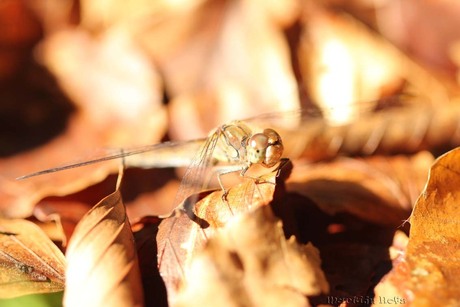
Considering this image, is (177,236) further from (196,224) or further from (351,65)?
(351,65)

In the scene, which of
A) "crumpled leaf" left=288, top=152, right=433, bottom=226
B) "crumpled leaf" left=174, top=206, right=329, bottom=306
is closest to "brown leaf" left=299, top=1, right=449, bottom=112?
"crumpled leaf" left=288, top=152, right=433, bottom=226

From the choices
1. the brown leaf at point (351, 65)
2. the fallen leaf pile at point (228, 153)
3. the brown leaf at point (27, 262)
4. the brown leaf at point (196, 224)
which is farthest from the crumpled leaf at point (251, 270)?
the brown leaf at point (351, 65)

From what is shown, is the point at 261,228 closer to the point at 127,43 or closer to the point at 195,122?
the point at 195,122

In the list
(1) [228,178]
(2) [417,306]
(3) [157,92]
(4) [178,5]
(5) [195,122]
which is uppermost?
(4) [178,5]

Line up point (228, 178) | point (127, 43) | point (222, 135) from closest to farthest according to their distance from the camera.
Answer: point (222, 135), point (228, 178), point (127, 43)

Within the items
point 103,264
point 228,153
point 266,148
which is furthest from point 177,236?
point 228,153

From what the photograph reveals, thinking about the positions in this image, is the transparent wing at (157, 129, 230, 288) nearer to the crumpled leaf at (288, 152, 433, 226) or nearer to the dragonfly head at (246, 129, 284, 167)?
the dragonfly head at (246, 129, 284, 167)

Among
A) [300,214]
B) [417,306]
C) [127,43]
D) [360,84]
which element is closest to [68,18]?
[127,43]
